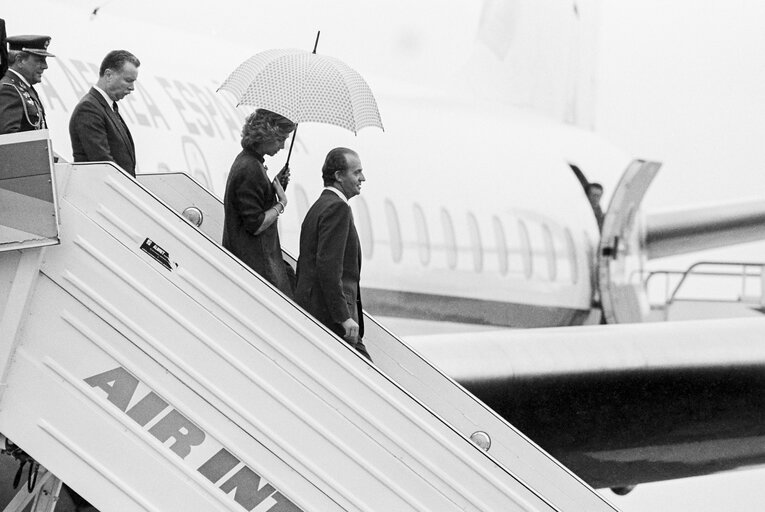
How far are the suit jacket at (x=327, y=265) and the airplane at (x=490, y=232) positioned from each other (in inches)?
91.8

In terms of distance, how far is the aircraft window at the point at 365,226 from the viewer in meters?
7.72

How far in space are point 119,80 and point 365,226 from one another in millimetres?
3833

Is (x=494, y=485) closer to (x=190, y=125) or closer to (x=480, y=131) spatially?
(x=190, y=125)

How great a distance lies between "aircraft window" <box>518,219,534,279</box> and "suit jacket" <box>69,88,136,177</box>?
19.7 feet

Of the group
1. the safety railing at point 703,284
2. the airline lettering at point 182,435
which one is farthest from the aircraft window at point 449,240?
the airline lettering at point 182,435

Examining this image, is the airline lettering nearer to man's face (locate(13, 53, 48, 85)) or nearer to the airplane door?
man's face (locate(13, 53, 48, 85))

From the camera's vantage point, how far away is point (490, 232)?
9320mm

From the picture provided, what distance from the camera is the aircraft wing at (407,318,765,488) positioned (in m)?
6.62

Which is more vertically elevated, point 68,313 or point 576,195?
point 68,313

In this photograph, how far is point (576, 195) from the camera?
34.1 ft

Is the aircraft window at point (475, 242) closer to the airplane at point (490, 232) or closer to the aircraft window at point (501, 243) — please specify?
the airplane at point (490, 232)

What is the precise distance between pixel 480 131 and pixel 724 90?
3.57 meters

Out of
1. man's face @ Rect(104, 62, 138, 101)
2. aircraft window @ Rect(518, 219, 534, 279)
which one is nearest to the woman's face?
man's face @ Rect(104, 62, 138, 101)

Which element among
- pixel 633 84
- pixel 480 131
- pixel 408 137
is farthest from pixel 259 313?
pixel 633 84
